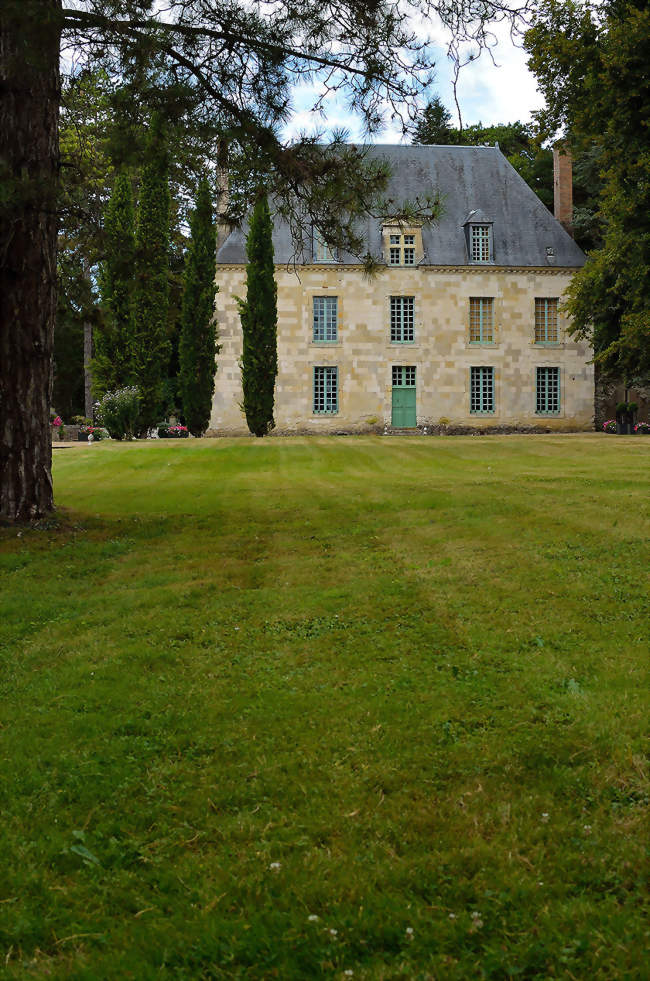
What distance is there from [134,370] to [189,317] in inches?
116

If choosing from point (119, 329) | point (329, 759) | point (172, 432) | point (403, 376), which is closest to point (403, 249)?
point (403, 376)

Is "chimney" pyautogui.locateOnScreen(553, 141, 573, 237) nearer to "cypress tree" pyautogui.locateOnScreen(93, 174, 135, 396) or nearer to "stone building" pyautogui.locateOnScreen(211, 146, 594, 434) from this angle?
"stone building" pyautogui.locateOnScreen(211, 146, 594, 434)

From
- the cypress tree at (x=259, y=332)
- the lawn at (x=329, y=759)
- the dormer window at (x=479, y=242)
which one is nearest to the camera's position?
the lawn at (x=329, y=759)

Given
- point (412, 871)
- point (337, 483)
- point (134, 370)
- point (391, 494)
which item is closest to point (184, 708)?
point (412, 871)

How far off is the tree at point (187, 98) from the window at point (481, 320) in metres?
25.3

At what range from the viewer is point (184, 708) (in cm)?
416

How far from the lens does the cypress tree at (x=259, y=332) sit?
29375mm

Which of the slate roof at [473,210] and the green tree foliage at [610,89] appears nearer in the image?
the green tree foliage at [610,89]

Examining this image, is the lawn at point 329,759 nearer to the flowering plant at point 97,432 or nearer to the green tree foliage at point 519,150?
the flowering plant at point 97,432

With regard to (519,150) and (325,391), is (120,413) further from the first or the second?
(519,150)

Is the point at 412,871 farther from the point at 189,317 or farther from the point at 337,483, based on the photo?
the point at 189,317

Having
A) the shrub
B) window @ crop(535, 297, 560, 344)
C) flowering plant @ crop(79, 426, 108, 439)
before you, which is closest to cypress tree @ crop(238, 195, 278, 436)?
flowering plant @ crop(79, 426, 108, 439)

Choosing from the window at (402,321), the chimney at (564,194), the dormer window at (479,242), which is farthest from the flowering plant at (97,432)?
the chimney at (564,194)

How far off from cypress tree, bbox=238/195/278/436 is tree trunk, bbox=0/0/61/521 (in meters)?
20.4
